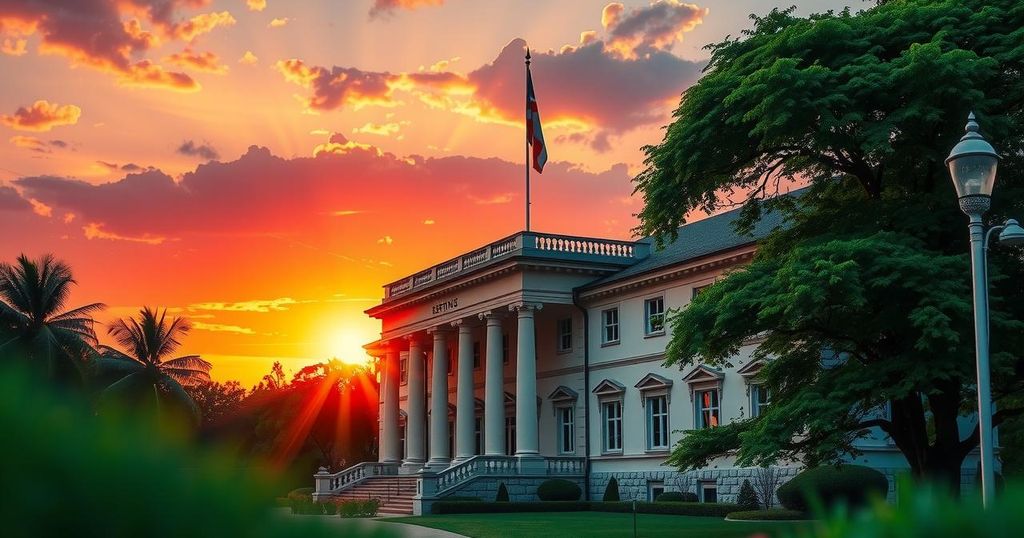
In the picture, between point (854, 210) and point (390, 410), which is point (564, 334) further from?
point (854, 210)

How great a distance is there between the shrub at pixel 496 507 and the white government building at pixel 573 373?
983 mm

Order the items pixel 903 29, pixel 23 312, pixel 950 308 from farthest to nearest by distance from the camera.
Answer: pixel 23 312, pixel 903 29, pixel 950 308

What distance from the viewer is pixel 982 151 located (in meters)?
15.2

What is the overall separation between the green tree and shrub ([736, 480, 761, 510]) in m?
13.4

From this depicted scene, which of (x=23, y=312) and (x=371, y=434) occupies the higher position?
(x=23, y=312)

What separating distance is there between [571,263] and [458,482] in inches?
430

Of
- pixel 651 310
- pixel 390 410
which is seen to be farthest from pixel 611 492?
pixel 390 410

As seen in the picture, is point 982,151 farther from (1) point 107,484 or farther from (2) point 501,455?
(2) point 501,455

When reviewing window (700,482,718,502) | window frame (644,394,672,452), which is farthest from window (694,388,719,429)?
window (700,482,718,502)

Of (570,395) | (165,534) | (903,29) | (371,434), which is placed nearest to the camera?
(165,534)

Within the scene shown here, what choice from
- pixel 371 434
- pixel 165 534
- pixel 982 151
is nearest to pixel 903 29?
pixel 982 151

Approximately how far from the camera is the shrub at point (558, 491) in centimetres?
4931

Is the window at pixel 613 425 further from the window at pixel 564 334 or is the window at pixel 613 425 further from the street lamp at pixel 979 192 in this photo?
the street lamp at pixel 979 192

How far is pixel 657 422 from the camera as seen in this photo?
159ft
